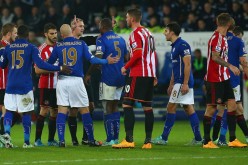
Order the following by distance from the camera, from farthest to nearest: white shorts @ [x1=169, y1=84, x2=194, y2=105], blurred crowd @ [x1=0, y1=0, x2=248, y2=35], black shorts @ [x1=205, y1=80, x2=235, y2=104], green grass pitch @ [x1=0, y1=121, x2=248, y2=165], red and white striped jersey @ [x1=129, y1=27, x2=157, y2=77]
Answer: blurred crowd @ [x1=0, y1=0, x2=248, y2=35], white shorts @ [x1=169, y1=84, x2=194, y2=105], black shorts @ [x1=205, y1=80, x2=235, y2=104], red and white striped jersey @ [x1=129, y1=27, x2=157, y2=77], green grass pitch @ [x1=0, y1=121, x2=248, y2=165]

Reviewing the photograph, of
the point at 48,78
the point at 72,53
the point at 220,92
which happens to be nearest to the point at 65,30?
the point at 72,53

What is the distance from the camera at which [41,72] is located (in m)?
14.0

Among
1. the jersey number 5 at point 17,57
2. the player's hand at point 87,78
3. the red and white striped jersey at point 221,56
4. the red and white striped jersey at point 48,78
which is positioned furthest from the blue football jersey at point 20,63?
the red and white striped jersey at point 221,56

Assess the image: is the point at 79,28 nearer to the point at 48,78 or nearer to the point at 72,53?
the point at 72,53

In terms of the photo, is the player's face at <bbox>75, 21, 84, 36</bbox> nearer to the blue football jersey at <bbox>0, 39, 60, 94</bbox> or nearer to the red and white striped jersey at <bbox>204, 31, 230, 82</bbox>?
the blue football jersey at <bbox>0, 39, 60, 94</bbox>

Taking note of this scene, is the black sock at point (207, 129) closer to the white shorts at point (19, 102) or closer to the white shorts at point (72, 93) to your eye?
the white shorts at point (72, 93)

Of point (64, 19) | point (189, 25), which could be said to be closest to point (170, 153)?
point (189, 25)

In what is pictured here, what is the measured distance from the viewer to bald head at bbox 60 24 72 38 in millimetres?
13664

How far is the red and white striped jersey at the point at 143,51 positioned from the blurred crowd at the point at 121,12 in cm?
861

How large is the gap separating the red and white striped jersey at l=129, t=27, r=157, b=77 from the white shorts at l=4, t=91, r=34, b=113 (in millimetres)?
1851

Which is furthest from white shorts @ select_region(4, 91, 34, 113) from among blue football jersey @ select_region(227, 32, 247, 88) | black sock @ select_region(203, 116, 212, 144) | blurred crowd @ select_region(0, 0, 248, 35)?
blurred crowd @ select_region(0, 0, 248, 35)

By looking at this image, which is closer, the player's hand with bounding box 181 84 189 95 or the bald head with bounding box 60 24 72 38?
the bald head with bounding box 60 24 72 38

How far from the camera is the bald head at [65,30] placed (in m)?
13.7

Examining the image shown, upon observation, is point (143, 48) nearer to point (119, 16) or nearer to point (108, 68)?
point (108, 68)
